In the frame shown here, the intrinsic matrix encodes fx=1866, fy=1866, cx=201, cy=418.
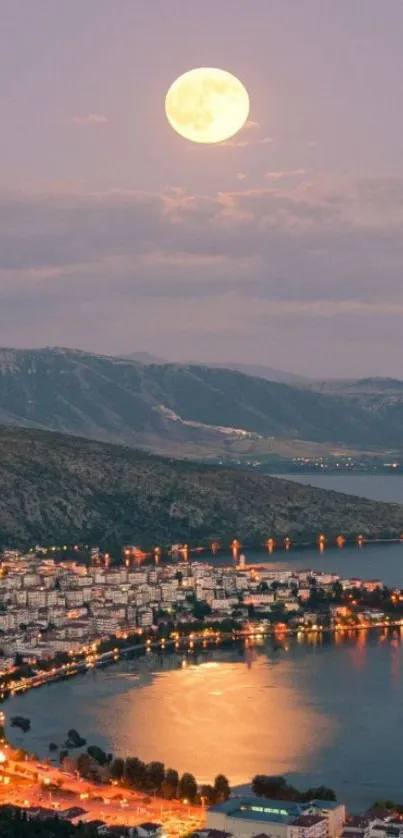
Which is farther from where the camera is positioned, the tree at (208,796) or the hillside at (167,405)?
the hillside at (167,405)

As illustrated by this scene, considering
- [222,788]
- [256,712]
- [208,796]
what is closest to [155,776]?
[208,796]

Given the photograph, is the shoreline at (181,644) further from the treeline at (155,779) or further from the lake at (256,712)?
the treeline at (155,779)

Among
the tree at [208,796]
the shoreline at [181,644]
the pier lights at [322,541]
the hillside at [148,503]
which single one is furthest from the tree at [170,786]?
the pier lights at [322,541]

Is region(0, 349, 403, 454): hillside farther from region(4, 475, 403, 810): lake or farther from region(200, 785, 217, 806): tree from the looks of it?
region(200, 785, 217, 806): tree

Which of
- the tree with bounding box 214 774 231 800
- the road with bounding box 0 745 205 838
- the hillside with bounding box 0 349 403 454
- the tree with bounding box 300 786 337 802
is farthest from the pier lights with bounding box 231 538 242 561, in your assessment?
the hillside with bounding box 0 349 403 454

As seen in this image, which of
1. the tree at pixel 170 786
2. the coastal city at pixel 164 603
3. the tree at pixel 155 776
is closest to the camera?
the tree at pixel 170 786

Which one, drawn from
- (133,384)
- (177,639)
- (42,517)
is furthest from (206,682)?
(133,384)

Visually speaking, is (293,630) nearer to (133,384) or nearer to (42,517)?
(42,517)
